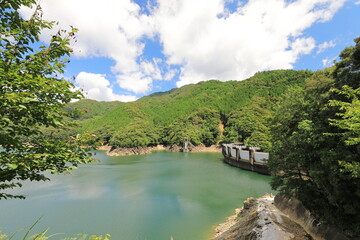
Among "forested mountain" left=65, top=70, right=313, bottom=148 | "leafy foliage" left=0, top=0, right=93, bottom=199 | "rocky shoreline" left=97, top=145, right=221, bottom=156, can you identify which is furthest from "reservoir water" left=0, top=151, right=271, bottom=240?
"rocky shoreline" left=97, top=145, right=221, bottom=156

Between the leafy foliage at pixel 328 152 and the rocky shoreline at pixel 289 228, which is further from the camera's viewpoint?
the rocky shoreline at pixel 289 228

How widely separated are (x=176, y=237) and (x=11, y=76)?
11522 mm

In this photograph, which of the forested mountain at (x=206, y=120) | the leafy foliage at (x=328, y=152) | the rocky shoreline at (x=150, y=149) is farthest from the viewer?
the rocky shoreline at (x=150, y=149)

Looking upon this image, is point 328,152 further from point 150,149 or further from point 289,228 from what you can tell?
point 150,149

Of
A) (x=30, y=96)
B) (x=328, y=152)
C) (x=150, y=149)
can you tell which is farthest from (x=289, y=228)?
(x=150, y=149)

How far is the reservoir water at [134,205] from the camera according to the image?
40.0 feet

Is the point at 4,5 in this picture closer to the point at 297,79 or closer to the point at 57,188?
the point at 57,188

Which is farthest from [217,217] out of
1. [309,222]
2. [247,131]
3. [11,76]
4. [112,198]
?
[247,131]

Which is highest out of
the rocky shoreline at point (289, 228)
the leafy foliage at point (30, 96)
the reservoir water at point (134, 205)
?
the leafy foliage at point (30, 96)

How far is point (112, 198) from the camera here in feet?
59.4

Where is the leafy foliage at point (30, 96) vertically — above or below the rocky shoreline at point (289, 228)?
above

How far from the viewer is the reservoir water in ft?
40.0

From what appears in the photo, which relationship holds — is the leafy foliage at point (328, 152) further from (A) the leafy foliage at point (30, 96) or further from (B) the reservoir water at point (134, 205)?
(A) the leafy foliage at point (30, 96)

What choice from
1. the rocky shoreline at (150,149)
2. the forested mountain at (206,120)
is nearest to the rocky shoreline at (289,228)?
the forested mountain at (206,120)
